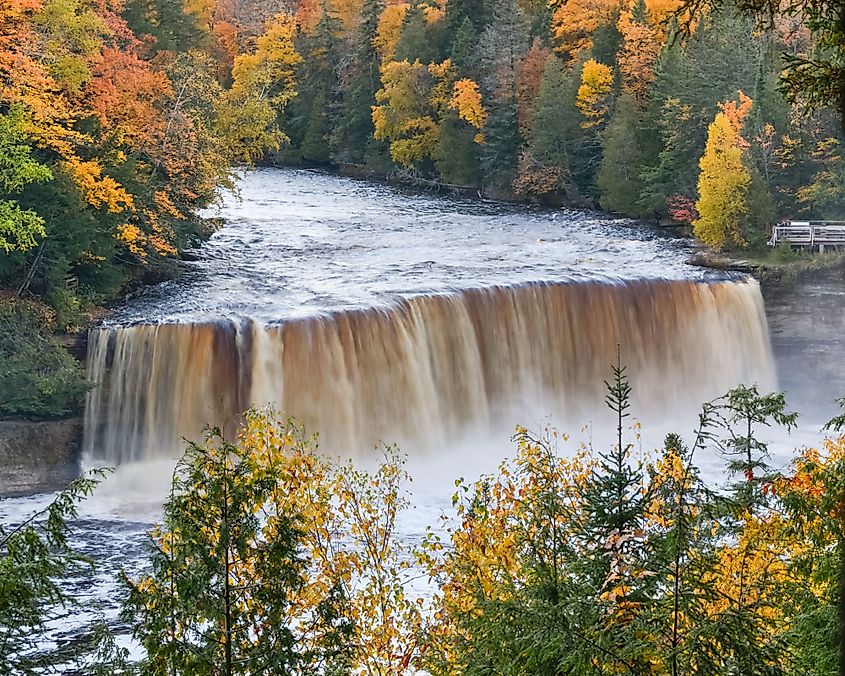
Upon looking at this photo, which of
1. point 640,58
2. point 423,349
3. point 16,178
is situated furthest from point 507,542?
point 640,58

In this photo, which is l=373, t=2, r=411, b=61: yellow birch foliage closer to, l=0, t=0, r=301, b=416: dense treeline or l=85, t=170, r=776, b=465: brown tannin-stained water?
l=85, t=170, r=776, b=465: brown tannin-stained water

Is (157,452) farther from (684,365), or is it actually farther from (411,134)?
(411,134)

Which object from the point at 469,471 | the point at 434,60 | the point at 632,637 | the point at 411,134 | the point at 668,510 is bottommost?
the point at 469,471

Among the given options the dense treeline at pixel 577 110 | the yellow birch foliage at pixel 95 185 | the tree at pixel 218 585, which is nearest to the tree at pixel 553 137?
the dense treeline at pixel 577 110

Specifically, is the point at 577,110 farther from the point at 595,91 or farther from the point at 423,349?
the point at 423,349

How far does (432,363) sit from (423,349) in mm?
386

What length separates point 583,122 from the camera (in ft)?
157

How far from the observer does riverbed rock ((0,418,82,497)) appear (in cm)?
2233

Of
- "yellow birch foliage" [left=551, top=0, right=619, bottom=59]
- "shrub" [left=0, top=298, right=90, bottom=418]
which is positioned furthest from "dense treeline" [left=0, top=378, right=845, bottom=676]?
"yellow birch foliage" [left=551, top=0, right=619, bottom=59]

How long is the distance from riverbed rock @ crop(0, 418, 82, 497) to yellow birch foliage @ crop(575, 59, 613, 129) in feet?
95.5

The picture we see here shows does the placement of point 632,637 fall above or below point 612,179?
below

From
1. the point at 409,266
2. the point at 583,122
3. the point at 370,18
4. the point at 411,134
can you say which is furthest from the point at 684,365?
the point at 370,18

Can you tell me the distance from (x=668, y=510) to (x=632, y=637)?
30.3 inches

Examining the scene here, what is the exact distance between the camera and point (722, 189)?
3694 centimetres
